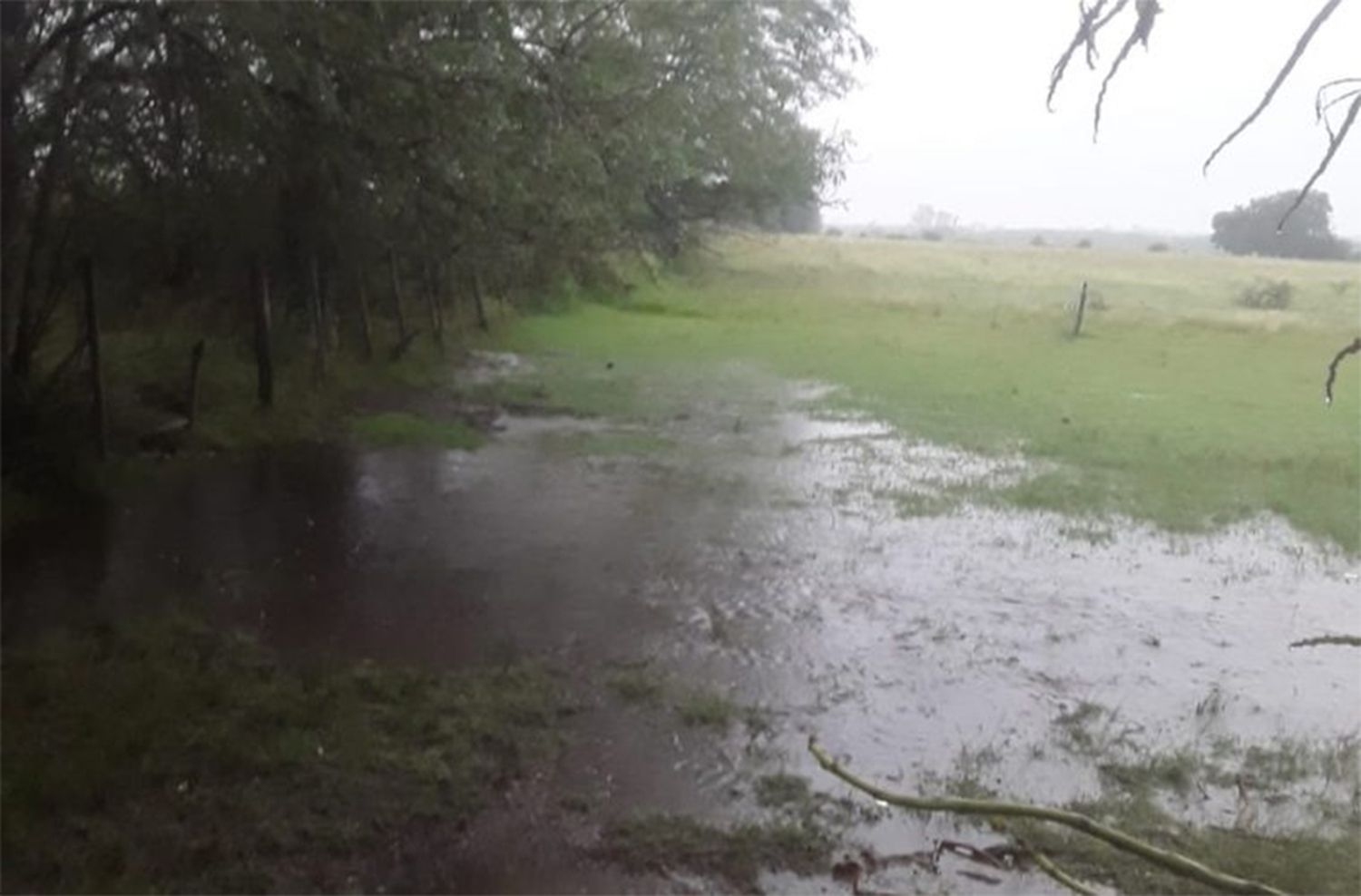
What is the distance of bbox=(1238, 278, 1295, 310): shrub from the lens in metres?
11.1

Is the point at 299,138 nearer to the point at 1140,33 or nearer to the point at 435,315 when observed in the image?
the point at 1140,33

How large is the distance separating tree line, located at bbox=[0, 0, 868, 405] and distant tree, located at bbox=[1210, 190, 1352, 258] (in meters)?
3.70

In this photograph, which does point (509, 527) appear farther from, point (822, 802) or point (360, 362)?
point (360, 362)

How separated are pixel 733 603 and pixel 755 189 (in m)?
12.9

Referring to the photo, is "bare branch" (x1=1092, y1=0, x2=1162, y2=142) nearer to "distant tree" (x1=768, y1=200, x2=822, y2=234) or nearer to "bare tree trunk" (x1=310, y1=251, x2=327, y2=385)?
"bare tree trunk" (x1=310, y1=251, x2=327, y2=385)

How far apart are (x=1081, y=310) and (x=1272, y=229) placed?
13.0 metres

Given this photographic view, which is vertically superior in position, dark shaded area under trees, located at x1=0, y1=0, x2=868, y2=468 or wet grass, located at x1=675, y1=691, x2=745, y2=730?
dark shaded area under trees, located at x1=0, y1=0, x2=868, y2=468

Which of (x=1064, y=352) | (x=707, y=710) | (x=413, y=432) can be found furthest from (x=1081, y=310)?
(x=707, y=710)

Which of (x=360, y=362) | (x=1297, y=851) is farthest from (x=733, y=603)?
(x=360, y=362)

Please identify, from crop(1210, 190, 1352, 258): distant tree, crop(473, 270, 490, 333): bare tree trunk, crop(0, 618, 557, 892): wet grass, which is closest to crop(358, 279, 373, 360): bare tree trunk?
crop(473, 270, 490, 333): bare tree trunk

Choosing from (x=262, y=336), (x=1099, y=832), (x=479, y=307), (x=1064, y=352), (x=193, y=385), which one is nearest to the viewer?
(x=1099, y=832)

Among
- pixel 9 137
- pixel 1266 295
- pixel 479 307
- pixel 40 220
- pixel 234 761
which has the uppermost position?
pixel 9 137

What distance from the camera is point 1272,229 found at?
4152 mm

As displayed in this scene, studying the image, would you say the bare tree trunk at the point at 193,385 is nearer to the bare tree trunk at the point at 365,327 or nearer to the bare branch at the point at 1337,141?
the bare tree trunk at the point at 365,327
